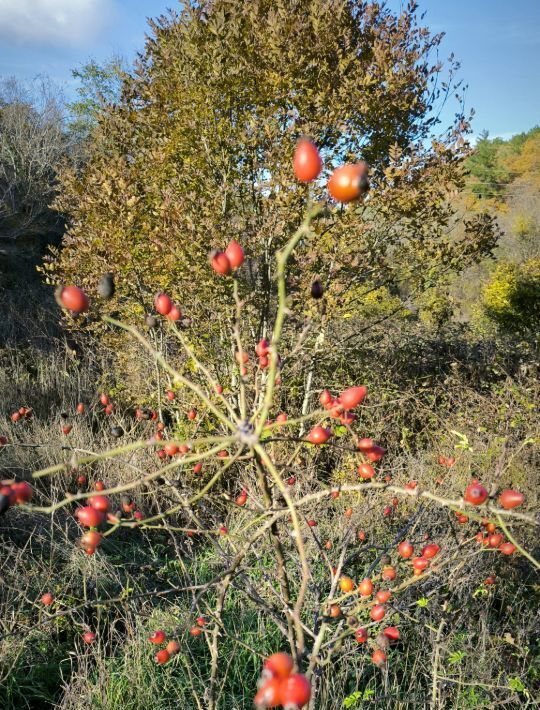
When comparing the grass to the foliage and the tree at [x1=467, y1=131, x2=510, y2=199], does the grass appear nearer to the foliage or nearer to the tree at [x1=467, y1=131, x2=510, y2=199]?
the foliage

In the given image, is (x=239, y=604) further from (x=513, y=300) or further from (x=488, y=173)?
(x=488, y=173)

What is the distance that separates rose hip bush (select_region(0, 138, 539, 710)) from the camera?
0.75 meters

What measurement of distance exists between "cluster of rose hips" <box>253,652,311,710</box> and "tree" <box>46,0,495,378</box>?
2.94m

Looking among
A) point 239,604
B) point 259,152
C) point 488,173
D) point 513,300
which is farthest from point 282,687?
point 488,173

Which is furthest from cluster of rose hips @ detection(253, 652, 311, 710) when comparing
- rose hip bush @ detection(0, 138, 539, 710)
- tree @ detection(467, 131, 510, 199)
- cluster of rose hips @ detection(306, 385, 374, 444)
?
tree @ detection(467, 131, 510, 199)

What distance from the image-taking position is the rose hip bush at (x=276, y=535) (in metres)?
0.75

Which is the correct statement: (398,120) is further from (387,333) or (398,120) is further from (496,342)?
(496,342)

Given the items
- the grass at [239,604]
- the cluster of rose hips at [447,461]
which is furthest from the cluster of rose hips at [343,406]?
the cluster of rose hips at [447,461]

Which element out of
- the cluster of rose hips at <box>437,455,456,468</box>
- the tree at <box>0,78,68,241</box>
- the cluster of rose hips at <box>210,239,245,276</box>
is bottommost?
the cluster of rose hips at <box>437,455,456,468</box>

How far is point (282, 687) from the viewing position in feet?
1.80

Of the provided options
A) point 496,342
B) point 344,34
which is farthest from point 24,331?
point 496,342

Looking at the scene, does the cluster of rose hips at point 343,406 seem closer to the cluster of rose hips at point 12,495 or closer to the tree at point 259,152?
the cluster of rose hips at point 12,495

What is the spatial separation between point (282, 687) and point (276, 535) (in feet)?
1.83

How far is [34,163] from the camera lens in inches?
426
